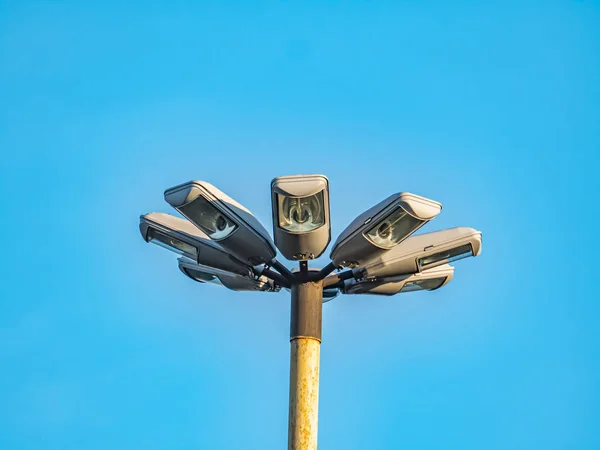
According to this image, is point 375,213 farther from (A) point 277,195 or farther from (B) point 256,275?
(B) point 256,275

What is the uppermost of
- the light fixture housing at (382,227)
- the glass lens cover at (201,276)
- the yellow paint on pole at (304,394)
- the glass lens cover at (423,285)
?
the glass lens cover at (201,276)

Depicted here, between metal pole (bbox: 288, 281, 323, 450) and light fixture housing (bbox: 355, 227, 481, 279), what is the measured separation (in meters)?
0.46

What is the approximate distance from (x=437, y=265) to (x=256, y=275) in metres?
1.41

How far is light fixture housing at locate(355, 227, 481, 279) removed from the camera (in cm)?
739

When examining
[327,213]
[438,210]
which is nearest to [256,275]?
[327,213]

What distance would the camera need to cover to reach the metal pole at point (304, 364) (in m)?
6.87

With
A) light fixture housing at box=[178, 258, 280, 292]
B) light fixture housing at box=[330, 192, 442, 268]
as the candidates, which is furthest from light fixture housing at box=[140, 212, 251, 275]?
light fixture housing at box=[330, 192, 442, 268]

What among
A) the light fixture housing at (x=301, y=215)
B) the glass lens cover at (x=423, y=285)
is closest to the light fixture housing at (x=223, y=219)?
the light fixture housing at (x=301, y=215)

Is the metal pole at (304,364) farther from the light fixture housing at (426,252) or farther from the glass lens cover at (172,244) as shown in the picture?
the glass lens cover at (172,244)

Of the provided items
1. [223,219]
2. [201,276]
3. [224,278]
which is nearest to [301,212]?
[223,219]

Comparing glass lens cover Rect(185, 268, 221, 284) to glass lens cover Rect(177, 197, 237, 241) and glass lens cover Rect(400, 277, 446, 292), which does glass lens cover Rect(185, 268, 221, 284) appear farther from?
glass lens cover Rect(400, 277, 446, 292)

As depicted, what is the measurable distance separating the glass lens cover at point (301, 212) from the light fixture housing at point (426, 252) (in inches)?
26.8

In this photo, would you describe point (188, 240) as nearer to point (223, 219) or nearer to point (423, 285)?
point (223, 219)

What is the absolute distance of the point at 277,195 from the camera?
6715mm
